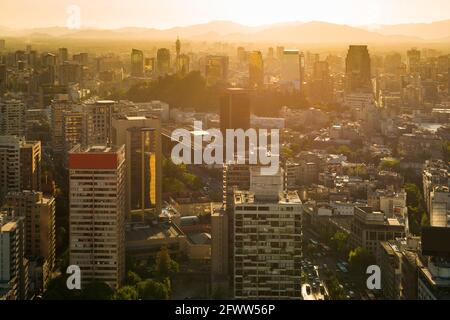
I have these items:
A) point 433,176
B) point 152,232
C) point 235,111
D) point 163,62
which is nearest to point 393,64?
point 163,62

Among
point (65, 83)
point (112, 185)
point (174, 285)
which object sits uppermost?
point (65, 83)

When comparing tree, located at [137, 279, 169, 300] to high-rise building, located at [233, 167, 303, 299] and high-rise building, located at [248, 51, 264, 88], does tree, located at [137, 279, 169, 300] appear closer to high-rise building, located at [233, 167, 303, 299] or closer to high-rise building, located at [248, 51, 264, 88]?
high-rise building, located at [233, 167, 303, 299]

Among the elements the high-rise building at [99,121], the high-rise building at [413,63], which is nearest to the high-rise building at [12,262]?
the high-rise building at [99,121]

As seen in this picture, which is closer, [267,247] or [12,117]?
[267,247]

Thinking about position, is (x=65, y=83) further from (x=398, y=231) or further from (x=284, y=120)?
(x=398, y=231)

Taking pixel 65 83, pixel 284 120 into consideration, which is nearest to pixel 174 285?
pixel 284 120

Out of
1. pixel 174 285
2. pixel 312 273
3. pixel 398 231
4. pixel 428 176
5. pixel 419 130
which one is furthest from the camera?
pixel 419 130

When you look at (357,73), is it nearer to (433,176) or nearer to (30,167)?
(433,176)
